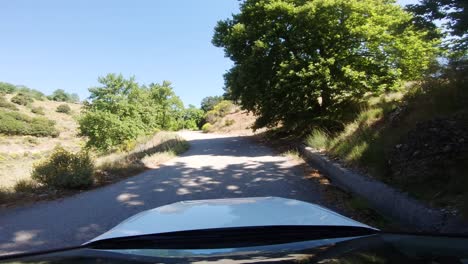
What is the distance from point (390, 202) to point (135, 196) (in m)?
5.47

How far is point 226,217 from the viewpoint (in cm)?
275

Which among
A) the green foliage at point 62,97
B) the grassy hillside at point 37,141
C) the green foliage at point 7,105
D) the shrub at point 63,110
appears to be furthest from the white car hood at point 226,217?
the green foliage at point 62,97

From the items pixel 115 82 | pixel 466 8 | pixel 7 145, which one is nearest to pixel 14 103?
pixel 7 145

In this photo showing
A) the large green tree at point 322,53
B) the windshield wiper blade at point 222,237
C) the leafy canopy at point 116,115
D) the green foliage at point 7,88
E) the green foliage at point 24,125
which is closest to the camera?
the windshield wiper blade at point 222,237

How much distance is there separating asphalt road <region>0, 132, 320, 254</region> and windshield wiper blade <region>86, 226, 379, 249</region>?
354cm

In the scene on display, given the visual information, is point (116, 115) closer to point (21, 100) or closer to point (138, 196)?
point (138, 196)

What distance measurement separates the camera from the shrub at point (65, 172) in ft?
31.8

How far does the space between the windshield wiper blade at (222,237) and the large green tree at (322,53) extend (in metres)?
12.2

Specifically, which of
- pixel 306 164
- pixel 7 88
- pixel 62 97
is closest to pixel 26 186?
pixel 306 164

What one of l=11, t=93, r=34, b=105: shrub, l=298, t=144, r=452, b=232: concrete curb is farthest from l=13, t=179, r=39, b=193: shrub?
l=11, t=93, r=34, b=105: shrub

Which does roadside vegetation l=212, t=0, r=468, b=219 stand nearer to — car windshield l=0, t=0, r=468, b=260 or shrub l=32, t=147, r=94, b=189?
car windshield l=0, t=0, r=468, b=260

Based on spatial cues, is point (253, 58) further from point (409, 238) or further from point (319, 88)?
point (409, 238)

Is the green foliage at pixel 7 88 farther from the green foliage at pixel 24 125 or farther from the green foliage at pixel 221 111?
the green foliage at pixel 221 111

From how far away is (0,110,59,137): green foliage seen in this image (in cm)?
5532
